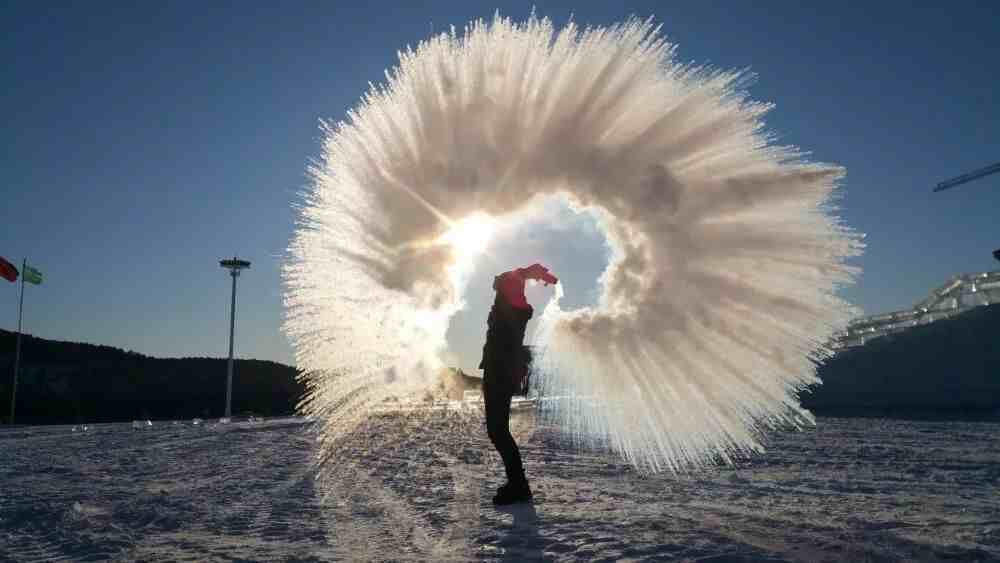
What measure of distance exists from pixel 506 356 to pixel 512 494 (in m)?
1.18

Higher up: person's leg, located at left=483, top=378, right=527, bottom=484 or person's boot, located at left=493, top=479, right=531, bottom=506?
person's leg, located at left=483, top=378, right=527, bottom=484

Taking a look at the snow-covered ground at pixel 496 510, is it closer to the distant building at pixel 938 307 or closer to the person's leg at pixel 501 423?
the person's leg at pixel 501 423

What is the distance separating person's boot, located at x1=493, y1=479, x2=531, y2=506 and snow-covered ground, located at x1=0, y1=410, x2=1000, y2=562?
0.12 meters

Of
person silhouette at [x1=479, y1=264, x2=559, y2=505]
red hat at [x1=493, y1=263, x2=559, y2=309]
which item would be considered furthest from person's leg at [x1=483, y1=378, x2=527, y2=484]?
red hat at [x1=493, y1=263, x2=559, y2=309]

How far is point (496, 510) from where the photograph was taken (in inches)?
221

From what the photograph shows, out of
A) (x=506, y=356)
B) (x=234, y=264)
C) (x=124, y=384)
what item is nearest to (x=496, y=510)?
(x=506, y=356)

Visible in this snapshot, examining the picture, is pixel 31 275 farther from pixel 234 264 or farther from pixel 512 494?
pixel 512 494

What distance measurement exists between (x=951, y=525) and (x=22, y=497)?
8149 mm

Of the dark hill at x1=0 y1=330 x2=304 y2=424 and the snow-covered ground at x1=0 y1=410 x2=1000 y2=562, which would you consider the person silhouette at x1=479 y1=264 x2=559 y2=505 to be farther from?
the dark hill at x1=0 y1=330 x2=304 y2=424

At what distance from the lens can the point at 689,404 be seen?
7930mm

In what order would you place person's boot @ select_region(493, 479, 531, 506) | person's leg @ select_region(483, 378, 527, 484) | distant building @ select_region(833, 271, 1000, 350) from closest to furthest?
1. person's boot @ select_region(493, 479, 531, 506)
2. person's leg @ select_region(483, 378, 527, 484)
3. distant building @ select_region(833, 271, 1000, 350)

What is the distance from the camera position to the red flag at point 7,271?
3571cm

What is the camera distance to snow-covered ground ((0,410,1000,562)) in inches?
168

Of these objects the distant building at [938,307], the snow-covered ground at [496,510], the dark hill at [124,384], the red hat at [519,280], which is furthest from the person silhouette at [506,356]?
the dark hill at [124,384]
